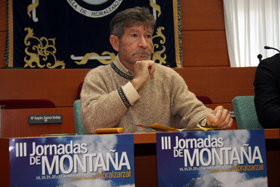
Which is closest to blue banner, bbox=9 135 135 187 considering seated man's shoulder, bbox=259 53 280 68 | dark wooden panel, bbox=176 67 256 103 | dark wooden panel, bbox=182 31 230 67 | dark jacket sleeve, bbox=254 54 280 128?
dark jacket sleeve, bbox=254 54 280 128

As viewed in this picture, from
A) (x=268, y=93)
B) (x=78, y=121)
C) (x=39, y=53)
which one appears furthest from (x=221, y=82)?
(x=39, y=53)

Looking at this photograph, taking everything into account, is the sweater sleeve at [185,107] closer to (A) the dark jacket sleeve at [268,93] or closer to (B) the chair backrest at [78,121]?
(A) the dark jacket sleeve at [268,93]

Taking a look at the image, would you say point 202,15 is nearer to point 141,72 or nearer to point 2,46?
point 2,46

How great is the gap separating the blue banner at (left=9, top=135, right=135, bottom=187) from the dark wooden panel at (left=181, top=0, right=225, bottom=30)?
4354 millimetres

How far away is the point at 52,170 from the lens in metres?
1.01

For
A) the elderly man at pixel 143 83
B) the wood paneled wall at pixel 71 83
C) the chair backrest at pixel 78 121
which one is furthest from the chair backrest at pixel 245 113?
the wood paneled wall at pixel 71 83

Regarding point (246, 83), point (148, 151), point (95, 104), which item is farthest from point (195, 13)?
point (148, 151)

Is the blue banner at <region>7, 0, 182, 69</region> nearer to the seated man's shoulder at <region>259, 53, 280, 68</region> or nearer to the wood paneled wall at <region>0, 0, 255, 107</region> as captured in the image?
the wood paneled wall at <region>0, 0, 255, 107</region>

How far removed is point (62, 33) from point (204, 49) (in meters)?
2.00

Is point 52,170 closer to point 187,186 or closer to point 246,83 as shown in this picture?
point 187,186

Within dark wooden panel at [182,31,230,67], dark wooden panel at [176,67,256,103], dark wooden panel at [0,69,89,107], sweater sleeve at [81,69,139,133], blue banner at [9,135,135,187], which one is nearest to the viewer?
blue banner at [9,135,135,187]

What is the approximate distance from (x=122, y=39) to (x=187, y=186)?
42.7 inches

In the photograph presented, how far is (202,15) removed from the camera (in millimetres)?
5285

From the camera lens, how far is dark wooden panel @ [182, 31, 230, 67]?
514 cm
